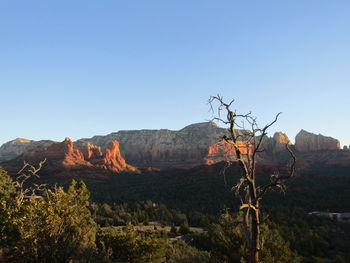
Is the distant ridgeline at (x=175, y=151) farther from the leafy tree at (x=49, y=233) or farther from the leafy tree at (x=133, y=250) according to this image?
Answer: the leafy tree at (x=49, y=233)

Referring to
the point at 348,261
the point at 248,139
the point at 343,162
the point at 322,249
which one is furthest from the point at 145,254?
the point at 343,162

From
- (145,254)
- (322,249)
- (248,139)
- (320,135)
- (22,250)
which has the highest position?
(320,135)

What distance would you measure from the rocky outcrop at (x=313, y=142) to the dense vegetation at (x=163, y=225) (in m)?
75.7

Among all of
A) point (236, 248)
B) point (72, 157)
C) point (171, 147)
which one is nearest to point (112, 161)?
point (72, 157)

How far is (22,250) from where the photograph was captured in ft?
45.1

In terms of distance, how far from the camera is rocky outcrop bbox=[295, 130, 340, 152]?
14688cm

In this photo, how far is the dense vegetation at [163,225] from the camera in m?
13.7

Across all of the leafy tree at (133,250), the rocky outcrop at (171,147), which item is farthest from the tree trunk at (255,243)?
the rocky outcrop at (171,147)

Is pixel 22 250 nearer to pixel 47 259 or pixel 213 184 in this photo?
pixel 47 259

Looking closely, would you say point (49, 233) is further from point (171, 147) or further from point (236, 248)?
point (171, 147)

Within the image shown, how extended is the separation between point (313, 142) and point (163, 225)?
129399 millimetres

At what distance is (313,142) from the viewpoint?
504 feet

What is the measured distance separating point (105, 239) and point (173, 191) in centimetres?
5562

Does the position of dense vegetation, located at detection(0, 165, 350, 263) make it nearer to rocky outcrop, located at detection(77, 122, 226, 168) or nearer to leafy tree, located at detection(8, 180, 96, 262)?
leafy tree, located at detection(8, 180, 96, 262)
